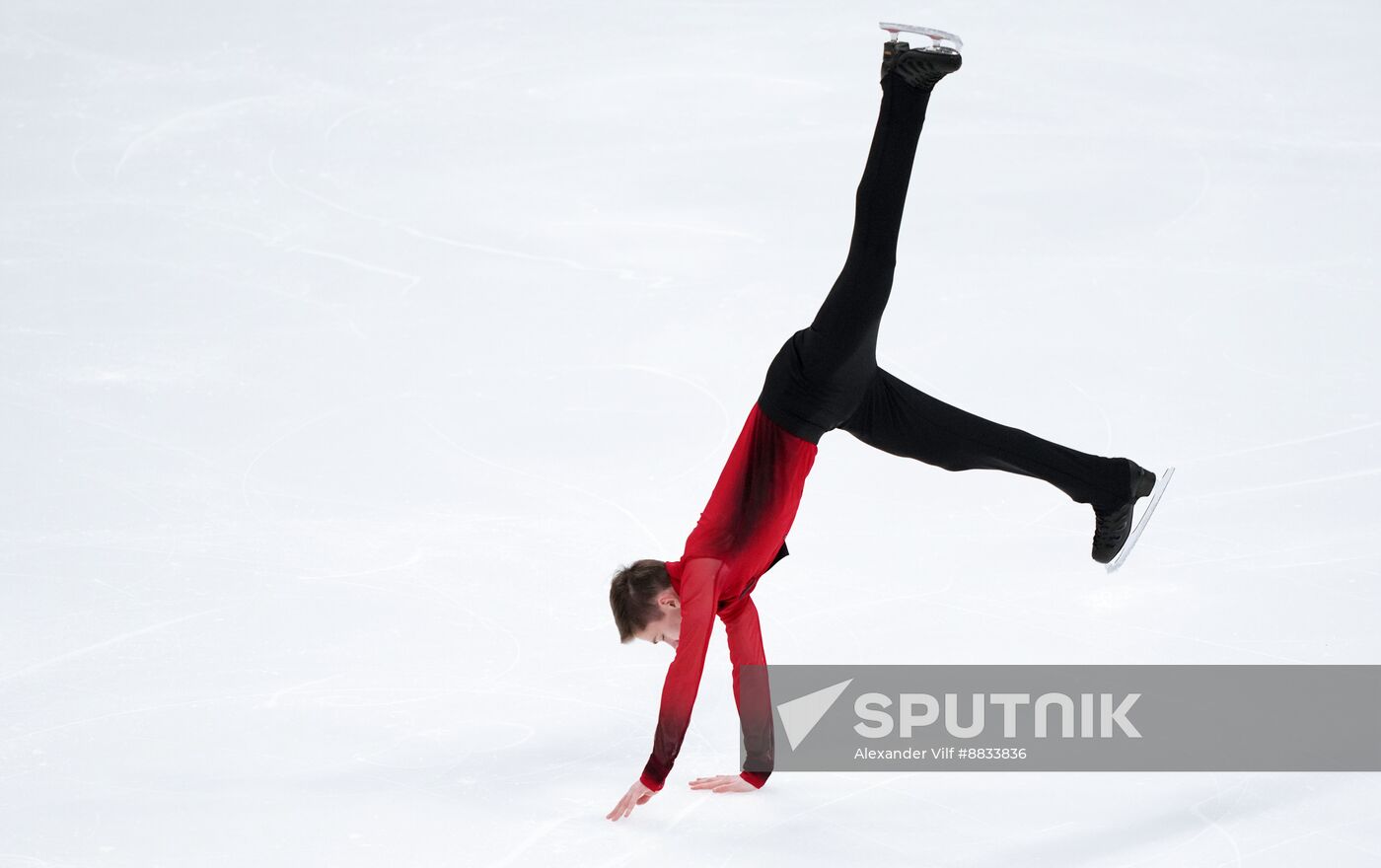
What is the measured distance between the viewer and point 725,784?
10.8 feet

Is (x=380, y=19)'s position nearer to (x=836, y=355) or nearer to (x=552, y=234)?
(x=552, y=234)

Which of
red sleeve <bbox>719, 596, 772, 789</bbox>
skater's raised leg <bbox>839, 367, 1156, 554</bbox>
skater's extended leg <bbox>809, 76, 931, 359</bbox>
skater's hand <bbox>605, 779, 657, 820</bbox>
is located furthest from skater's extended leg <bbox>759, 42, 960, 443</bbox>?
skater's hand <bbox>605, 779, 657, 820</bbox>

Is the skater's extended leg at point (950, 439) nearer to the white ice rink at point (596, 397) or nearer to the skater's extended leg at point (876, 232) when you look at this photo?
the skater's extended leg at point (876, 232)

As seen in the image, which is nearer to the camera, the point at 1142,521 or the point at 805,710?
the point at 805,710

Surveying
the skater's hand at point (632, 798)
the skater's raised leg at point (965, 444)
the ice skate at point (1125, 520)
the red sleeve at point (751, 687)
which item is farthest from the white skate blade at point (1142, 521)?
the skater's hand at point (632, 798)

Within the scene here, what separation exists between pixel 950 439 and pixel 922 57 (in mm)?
904

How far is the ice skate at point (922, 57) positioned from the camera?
9.83 feet

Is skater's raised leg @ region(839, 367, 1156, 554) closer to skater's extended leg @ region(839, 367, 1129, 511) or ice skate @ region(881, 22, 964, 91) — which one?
skater's extended leg @ region(839, 367, 1129, 511)

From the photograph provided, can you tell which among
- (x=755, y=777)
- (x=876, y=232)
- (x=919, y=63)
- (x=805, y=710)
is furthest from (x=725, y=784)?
(x=919, y=63)

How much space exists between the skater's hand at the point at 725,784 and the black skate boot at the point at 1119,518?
109 cm

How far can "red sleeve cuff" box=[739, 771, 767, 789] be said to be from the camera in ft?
10.8

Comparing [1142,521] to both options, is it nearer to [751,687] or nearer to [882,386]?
[882,386]

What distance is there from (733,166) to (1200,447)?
278 cm

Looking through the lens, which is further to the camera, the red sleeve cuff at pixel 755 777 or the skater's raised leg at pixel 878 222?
the red sleeve cuff at pixel 755 777
